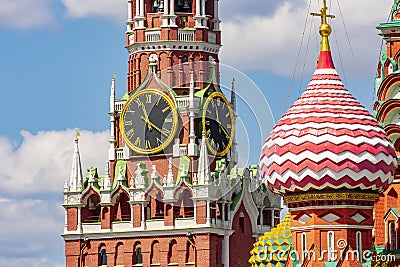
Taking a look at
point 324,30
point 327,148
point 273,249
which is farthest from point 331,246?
point 273,249

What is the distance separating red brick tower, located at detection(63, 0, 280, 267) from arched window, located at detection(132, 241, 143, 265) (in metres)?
0.05

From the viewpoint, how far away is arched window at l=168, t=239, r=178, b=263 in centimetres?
9825

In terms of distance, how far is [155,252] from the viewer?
98750mm

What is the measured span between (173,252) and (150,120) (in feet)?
21.3

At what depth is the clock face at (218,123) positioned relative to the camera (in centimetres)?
10031

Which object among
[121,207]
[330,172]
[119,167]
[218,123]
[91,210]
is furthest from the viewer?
[119,167]

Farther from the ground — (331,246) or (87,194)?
(87,194)

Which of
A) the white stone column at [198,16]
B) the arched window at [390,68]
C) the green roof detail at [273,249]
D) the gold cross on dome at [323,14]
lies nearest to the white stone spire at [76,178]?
the white stone column at [198,16]

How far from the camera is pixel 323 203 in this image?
223ft

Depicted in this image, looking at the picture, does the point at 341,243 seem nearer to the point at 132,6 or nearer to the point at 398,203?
the point at 398,203

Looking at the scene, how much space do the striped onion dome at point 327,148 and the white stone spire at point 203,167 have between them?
27958 mm

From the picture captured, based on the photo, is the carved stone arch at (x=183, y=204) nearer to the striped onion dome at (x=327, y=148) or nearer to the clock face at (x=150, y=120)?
the clock face at (x=150, y=120)

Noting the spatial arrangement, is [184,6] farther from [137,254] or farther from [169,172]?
[137,254]

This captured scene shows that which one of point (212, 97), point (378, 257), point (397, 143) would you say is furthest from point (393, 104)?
point (212, 97)
